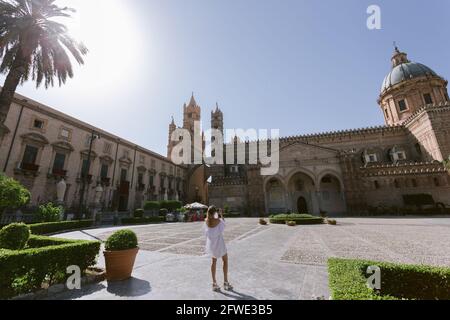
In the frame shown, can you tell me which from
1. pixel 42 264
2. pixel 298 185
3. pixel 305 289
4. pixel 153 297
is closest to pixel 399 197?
pixel 298 185

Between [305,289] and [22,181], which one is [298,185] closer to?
[305,289]

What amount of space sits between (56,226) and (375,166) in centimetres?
3845

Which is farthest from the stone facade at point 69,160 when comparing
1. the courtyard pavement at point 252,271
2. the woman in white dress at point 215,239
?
the woman in white dress at point 215,239

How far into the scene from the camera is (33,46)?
12.2 m

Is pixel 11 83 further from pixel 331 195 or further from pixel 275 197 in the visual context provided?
pixel 331 195

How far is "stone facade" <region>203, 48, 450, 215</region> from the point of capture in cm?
2741

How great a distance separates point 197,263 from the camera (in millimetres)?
6348

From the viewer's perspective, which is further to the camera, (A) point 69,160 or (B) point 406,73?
(B) point 406,73

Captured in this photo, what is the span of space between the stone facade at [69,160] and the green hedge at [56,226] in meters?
4.99

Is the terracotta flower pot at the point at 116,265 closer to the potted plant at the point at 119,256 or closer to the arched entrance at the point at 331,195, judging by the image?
the potted plant at the point at 119,256

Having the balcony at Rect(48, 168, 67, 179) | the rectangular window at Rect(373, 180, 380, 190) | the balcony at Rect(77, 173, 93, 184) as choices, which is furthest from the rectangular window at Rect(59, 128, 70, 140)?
the rectangular window at Rect(373, 180, 380, 190)

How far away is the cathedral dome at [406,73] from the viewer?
37.6 m

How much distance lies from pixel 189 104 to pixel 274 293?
5980 cm

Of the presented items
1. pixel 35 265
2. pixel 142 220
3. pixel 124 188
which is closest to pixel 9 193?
pixel 35 265
